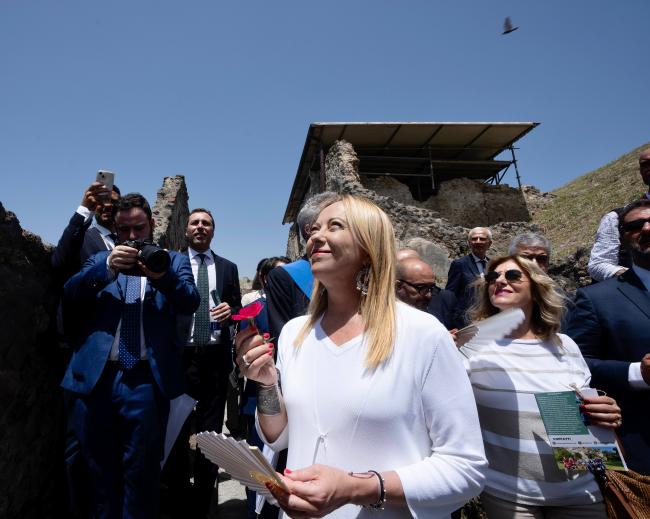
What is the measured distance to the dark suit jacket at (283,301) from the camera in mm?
2410

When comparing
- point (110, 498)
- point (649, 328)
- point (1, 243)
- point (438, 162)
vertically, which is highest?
point (438, 162)

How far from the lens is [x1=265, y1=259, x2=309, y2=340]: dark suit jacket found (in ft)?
7.91

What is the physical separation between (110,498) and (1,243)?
1.49 metres

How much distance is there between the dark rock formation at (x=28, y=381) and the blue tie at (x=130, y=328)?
18.2 inches

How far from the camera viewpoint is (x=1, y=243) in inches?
82.8

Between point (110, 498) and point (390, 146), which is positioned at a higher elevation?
point (390, 146)

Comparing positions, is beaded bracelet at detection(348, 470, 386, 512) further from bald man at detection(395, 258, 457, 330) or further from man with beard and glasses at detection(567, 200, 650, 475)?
man with beard and glasses at detection(567, 200, 650, 475)

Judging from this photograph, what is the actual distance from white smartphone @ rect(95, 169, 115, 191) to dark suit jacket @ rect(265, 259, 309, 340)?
50.9 inches

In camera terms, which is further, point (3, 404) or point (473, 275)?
point (473, 275)

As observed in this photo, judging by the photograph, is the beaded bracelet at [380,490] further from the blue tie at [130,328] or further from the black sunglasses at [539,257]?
the black sunglasses at [539,257]

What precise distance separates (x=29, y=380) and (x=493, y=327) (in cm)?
249

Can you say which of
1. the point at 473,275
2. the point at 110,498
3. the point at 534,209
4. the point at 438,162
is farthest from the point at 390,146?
the point at 110,498

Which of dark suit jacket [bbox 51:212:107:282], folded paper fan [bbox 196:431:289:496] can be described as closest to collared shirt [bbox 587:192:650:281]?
folded paper fan [bbox 196:431:289:496]

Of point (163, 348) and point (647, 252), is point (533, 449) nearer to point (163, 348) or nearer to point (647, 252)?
point (647, 252)
